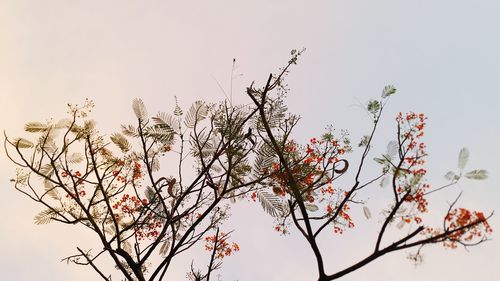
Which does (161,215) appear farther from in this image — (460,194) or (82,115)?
(460,194)

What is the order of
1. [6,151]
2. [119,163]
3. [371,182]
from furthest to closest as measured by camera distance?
1. [119,163]
2. [6,151]
3. [371,182]

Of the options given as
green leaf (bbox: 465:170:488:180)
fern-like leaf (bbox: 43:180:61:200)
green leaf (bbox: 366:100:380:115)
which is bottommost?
green leaf (bbox: 465:170:488:180)

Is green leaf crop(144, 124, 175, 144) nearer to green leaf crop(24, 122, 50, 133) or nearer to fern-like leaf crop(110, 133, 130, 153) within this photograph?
fern-like leaf crop(110, 133, 130, 153)

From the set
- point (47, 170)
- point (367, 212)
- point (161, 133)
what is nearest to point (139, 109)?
point (161, 133)

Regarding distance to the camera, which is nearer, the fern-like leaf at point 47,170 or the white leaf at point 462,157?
the white leaf at point 462,157

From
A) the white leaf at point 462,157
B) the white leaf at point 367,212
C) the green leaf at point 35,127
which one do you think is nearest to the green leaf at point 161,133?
the green leaf at point 35,127

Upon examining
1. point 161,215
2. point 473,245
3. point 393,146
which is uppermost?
point 161,215

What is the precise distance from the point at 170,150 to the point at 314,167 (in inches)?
103

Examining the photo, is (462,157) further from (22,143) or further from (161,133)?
(22,143)

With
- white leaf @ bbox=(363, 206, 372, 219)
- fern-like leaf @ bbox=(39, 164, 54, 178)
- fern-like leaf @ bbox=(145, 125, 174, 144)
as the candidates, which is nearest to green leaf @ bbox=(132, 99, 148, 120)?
fern-like leaf @ bbox=(145, 125, 174, 144)

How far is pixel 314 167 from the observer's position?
23.1 feet

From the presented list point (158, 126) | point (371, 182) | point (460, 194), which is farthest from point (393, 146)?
point (158, 126)

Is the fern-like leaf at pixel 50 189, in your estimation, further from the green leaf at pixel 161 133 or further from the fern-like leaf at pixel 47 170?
the green leaf at pixel 161 133

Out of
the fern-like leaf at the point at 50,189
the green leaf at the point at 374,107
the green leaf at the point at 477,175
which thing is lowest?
the green leaf at the point at 477,175
